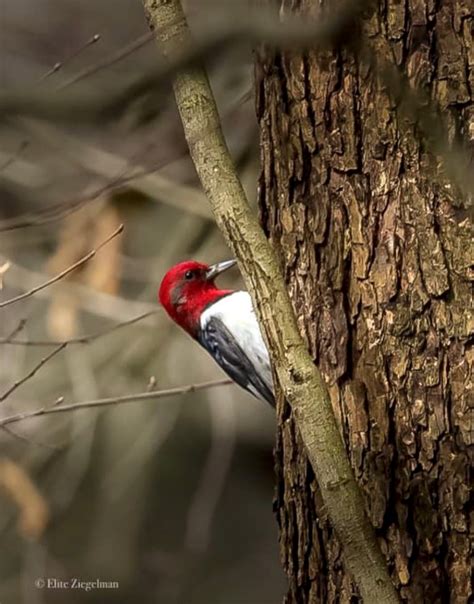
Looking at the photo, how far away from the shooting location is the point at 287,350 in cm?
206

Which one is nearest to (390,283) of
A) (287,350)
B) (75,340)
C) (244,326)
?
(287,350)

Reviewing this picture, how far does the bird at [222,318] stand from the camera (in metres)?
4.31

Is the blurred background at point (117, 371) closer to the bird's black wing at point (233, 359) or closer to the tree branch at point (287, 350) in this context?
the bird's black wing at point (233, 359)

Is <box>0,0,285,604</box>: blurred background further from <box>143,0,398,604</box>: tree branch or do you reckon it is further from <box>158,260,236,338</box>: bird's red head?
<box>143,0,398,604</box>: tree branch

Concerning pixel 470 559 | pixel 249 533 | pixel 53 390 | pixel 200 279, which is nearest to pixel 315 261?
pixel 470 559

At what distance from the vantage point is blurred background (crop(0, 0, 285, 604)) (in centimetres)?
481

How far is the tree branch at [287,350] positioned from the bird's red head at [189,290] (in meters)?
2.18

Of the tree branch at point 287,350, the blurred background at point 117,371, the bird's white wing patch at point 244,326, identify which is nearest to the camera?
the tree branch at point 287,350

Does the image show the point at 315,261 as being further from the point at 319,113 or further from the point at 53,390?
the point at 53,390

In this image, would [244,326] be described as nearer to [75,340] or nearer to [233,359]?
[233,359]

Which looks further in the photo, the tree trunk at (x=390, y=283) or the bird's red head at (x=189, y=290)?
the bird's red head at (x=189, y=290)

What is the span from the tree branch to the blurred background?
174 cm

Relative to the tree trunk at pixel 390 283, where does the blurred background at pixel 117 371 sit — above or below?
above

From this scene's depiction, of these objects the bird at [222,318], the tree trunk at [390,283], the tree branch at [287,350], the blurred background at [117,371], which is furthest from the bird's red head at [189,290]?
the tree branch at [287,350]
